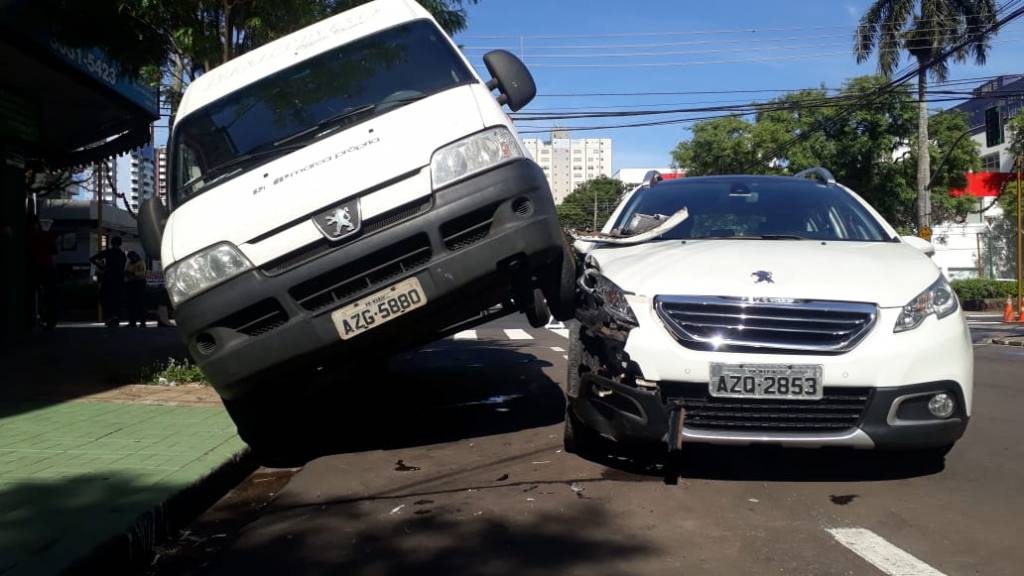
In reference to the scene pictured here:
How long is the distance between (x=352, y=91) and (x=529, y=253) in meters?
1.59

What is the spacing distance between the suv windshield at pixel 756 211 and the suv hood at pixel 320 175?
1471 mm

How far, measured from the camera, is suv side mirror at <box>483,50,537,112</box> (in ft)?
17.3

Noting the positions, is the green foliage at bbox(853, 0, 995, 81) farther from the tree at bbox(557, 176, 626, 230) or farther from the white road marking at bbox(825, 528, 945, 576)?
the tree at bbox(557, 176, 626, 230)

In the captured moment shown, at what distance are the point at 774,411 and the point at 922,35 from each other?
99.2ft

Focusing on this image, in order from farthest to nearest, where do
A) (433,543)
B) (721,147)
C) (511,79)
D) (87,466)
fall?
(721,147) → (511,79) → (87,466) → (433,543)

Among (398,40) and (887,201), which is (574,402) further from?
(887,201)

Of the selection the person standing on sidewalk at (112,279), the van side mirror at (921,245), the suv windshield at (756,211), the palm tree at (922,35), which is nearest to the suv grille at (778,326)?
the suv windshield at (756,211)

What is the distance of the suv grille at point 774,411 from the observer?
154 inches

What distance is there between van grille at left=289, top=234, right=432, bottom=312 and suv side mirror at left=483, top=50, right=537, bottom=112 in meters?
1.32

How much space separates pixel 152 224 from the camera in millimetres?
5047

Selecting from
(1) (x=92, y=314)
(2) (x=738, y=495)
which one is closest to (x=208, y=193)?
(2) (x=738, y=495)

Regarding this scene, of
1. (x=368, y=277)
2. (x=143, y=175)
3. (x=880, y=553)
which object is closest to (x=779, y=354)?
(x=880, y=553)

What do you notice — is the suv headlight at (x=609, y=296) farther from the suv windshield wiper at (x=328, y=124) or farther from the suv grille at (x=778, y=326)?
the suv windshield wiper at (x=328, y=124)

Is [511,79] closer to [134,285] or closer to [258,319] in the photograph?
[258,319]
